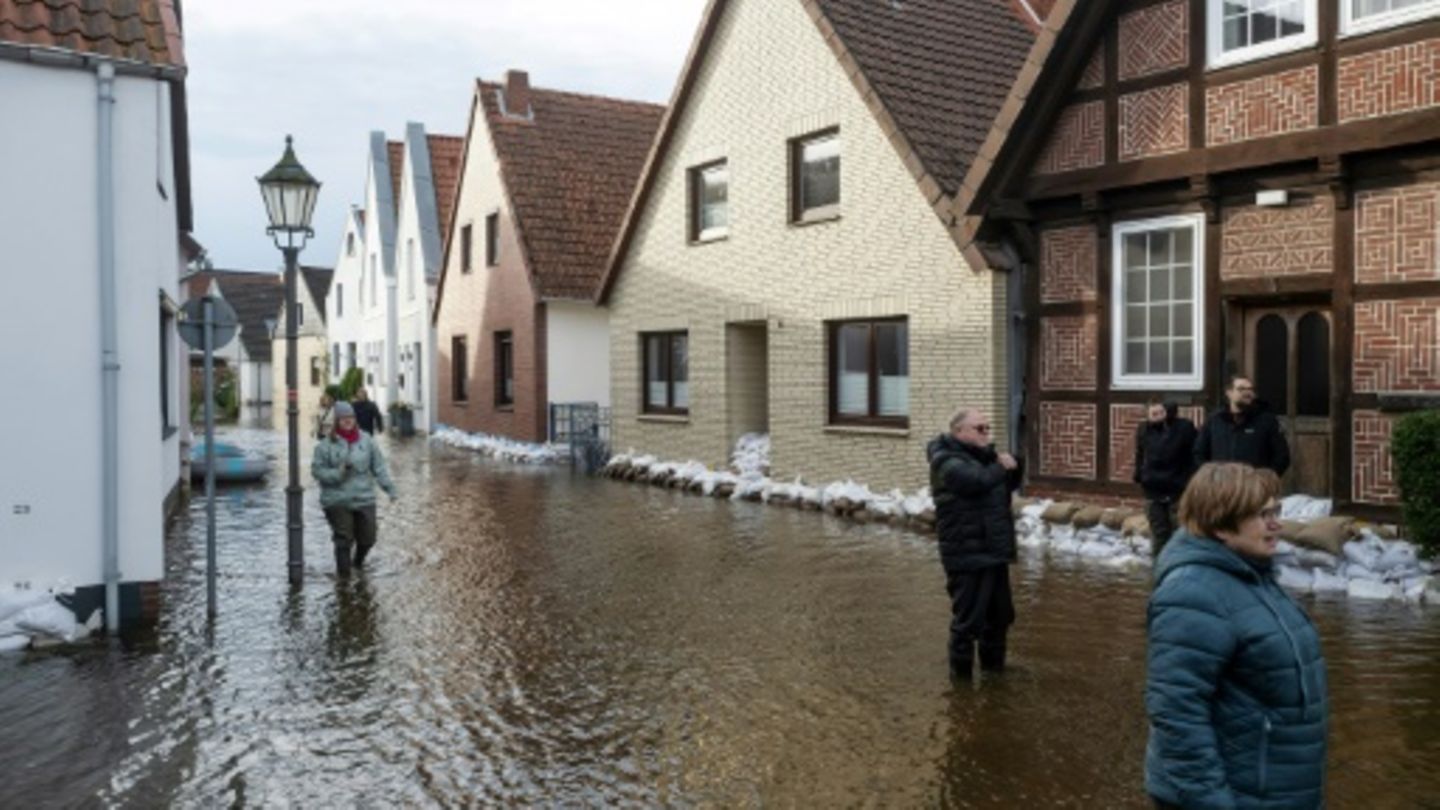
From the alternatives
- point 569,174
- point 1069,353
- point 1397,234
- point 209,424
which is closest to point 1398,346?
point 1397,234

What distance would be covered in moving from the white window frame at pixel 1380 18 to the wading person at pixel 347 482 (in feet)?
29.4

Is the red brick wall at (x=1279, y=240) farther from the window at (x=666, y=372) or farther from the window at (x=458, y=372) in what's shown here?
the window at (x=458, y=372)

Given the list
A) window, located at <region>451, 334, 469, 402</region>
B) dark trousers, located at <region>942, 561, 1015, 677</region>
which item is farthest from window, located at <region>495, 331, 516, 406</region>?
dark trousers, located at <region>942, 561, 1015, 677</region>

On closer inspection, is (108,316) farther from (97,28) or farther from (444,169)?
(444,169)

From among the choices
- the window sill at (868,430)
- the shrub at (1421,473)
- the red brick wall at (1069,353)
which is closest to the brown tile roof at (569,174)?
the window sill at (868,430)

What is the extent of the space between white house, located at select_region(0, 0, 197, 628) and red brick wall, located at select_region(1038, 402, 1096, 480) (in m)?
8.55

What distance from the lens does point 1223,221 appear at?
11367mm

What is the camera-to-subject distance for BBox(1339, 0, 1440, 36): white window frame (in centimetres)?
973

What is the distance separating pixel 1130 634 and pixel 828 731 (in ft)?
9.76

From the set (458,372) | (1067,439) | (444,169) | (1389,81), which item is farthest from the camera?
(444,169)

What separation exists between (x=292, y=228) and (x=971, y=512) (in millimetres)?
6295

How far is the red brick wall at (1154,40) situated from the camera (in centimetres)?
1166

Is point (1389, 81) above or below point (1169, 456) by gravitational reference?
above

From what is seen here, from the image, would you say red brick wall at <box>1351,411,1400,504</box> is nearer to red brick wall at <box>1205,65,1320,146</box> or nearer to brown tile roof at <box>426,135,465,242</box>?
red brick wall at <box>1205,65,1320,146</box>
